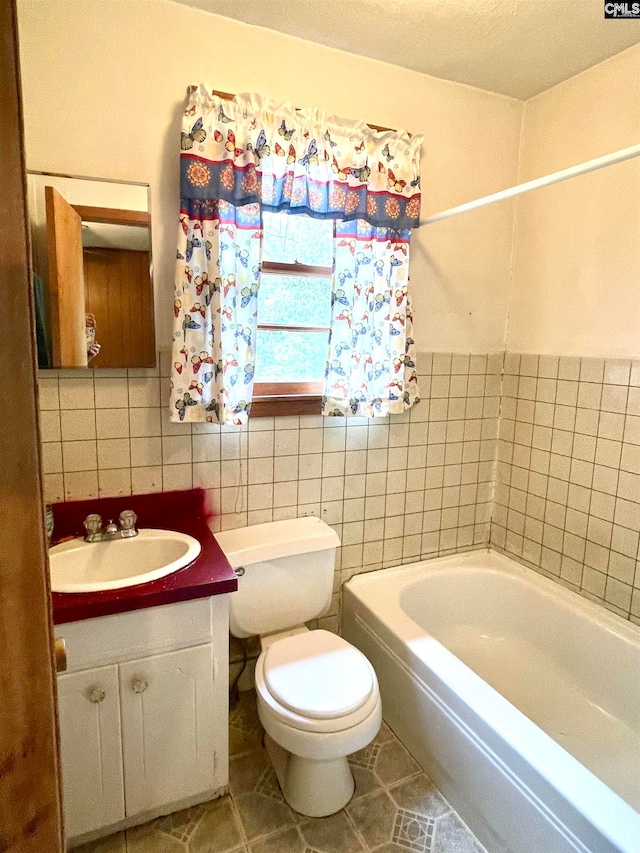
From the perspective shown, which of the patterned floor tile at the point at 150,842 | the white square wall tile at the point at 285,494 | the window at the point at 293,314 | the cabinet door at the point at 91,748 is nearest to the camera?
the cabinet door at the point at 91,748

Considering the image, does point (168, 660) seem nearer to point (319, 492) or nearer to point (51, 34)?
point (319, 492)

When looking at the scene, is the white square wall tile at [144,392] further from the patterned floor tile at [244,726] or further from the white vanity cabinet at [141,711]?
the patterned floor tile at [244,726]

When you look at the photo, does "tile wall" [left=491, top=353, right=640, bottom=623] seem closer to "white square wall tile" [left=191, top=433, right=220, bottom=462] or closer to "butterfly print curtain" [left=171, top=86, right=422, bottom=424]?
"butterfly print curtain" [left=171, top=86, right=422, bottom=424]

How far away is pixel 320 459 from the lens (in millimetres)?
2072

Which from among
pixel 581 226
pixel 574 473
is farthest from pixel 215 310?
pixel 574 473

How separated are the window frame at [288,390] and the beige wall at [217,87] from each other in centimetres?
39

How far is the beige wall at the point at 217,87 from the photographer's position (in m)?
1.50

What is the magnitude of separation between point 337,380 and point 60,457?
3.30 ft

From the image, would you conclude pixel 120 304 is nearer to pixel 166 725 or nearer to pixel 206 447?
pixel 206 447

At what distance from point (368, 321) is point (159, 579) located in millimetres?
1179

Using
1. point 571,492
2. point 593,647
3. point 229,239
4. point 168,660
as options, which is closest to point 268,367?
point 229,239

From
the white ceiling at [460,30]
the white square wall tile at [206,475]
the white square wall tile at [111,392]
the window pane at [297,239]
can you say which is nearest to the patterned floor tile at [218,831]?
the white square wall tile at [206,475]

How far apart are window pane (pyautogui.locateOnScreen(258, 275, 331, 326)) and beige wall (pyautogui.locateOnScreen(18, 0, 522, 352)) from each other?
0.37m

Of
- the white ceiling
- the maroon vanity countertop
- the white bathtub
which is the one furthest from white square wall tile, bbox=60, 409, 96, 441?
the white ceiling
